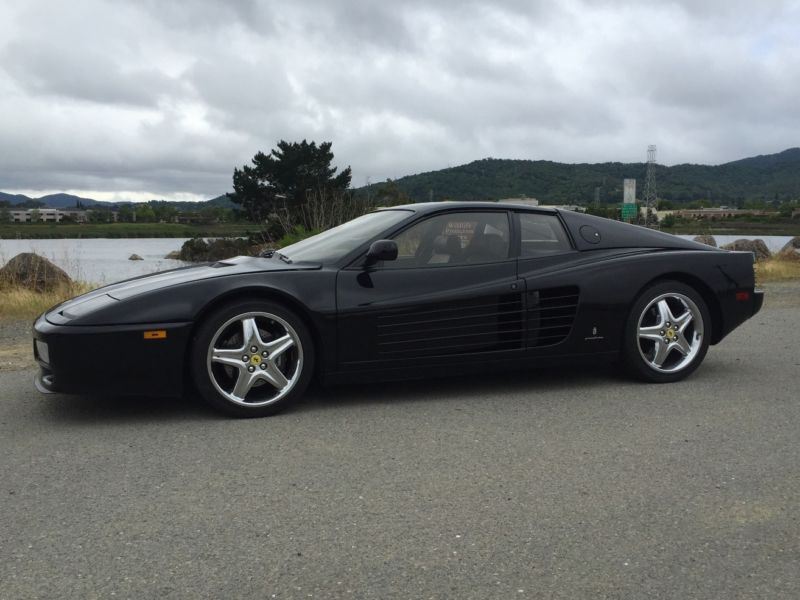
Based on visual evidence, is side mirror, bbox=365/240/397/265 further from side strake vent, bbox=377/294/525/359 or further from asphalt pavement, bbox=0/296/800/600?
asphalt pavement, bbox=0/296/800/600

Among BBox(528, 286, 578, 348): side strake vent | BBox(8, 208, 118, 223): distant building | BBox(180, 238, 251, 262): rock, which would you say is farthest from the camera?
BBox(8, 208, 118, 223): distant building

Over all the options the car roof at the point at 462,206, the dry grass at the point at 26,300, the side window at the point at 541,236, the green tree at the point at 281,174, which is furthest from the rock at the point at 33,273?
the green tree at the point at 281,174

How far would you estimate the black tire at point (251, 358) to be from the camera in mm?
4332

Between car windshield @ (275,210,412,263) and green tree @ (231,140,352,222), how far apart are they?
50.6m

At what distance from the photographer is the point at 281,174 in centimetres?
5684

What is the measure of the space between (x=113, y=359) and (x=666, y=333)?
3.62 m

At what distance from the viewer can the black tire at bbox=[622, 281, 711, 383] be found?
5.23 metres

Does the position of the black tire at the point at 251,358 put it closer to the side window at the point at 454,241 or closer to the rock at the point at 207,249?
the side window at the point at 454,241

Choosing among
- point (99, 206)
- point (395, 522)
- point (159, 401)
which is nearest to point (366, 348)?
point (159, 401)

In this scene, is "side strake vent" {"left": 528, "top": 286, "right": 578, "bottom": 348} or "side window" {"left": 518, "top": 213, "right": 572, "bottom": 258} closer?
"side strake vent" {"left": 528, "top": 286, "right": 578, "bottom": 348}

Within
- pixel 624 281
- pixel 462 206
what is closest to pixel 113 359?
pixel 462 206

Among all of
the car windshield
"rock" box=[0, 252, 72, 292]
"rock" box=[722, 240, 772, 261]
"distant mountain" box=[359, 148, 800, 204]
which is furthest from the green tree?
the car windshield

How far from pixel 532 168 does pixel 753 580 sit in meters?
58.9

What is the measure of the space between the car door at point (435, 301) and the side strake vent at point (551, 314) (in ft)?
0.28
